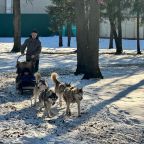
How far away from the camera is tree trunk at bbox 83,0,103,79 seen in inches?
761

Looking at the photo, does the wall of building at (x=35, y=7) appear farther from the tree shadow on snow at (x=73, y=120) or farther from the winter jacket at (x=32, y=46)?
the tree shadow on snow at (x=73, y=120)

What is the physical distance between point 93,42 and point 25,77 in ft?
17.7

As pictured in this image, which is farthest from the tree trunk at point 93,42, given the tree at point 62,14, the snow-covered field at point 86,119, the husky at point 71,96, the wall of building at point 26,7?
the wall of building at point 26,7

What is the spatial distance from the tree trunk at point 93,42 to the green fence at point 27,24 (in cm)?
4865

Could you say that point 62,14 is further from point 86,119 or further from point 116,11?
point 86,119

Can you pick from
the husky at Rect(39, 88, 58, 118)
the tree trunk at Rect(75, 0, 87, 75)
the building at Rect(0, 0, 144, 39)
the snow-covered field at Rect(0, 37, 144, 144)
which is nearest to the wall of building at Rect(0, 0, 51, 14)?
the building at Rect(0, 0, 144, 39)

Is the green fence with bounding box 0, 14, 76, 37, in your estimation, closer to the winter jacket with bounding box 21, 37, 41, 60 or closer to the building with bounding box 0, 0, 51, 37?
the building with bounding box 0, 0, 51, 37

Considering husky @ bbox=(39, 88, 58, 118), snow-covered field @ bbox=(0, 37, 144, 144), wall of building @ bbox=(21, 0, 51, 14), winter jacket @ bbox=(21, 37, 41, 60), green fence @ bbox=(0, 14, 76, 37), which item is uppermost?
wall of building @ bbox=(21, 0, 51, 14)

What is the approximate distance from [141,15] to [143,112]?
28.7 metres

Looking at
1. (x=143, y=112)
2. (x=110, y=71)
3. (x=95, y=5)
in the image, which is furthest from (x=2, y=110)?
(x=110, y=71)

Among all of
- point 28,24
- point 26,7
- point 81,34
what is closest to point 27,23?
point 28,24

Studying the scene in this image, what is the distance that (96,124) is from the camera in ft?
35.9

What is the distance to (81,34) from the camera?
70.1 ft

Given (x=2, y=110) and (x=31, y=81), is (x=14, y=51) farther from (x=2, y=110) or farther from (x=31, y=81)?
(x=2, y=110)
